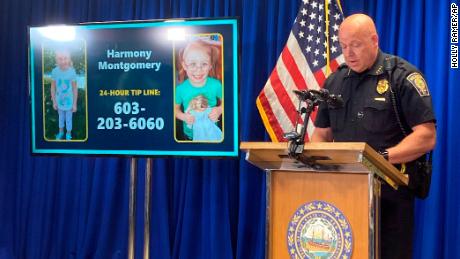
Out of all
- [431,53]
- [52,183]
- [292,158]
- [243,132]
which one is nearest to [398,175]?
[292,158]

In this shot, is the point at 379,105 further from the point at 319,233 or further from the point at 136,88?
the point at 136,88

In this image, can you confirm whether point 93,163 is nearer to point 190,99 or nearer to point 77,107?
point 77,107

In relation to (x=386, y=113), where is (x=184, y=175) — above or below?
below

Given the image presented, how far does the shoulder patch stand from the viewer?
2.43 m

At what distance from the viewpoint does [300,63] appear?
142 inches

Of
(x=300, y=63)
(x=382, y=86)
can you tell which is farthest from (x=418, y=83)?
(x=300, y=63)

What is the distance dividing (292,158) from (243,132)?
6.27 feet

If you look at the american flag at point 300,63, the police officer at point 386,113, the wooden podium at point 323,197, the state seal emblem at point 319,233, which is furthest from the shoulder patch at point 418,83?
the american flag at point 300,63

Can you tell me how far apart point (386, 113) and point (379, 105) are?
5cm

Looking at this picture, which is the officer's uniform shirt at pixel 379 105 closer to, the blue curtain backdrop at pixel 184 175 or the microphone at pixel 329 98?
the microphone at pixel 329 98

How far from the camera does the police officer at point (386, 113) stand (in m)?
2.37

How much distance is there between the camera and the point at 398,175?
2.05 metres

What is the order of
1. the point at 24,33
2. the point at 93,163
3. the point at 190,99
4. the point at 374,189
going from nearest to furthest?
1. the point at 374,189
2. the point at 190,99
3. the point at 93,163
4. the point at 24,33

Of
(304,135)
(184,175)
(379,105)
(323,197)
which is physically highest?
(379,105)
